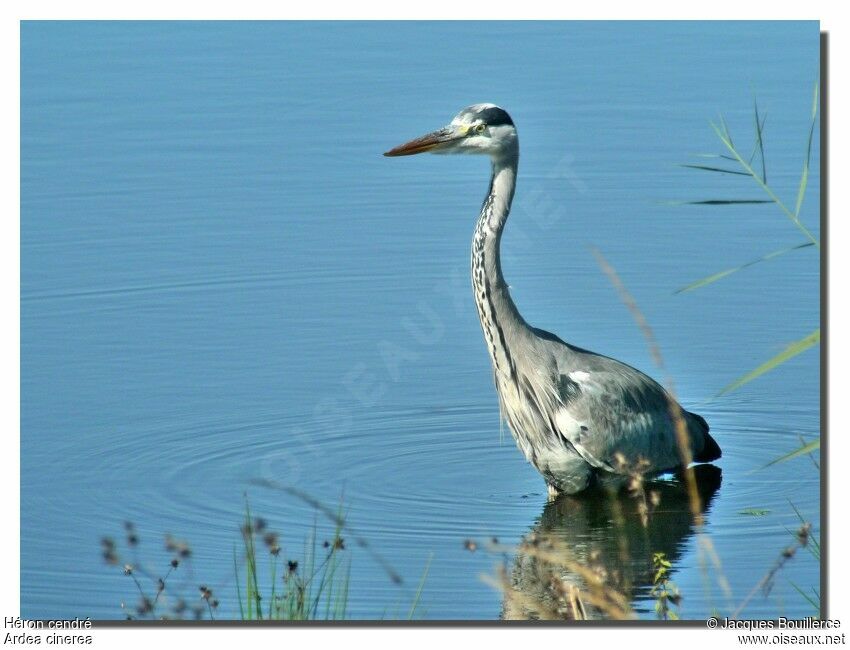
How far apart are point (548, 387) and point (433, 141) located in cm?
146

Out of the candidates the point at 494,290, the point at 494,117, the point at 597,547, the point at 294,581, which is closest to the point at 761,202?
the point at 494,290

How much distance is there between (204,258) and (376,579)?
482cm

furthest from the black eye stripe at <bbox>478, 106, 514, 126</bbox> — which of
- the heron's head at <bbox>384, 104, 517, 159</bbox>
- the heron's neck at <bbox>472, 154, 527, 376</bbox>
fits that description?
the heron's neck at <bbox>472, 154, 527, 376</bbox>

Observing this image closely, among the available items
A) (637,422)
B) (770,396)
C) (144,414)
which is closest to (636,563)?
(637,422)

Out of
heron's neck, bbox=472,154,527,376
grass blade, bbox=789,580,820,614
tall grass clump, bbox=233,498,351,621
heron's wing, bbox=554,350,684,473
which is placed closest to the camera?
tall grass clump, bbox=233,498,351,621

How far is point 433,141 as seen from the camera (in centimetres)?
880

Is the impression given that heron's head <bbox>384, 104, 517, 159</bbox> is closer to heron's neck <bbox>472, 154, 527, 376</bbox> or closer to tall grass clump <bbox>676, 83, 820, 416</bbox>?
heron's neck <bbox>472, 154, 527, 376</bbox>

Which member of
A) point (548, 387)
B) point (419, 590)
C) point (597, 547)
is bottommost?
point (419, 590)

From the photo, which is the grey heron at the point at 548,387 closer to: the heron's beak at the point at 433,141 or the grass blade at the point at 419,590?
the heron's beak at the point at 433,141

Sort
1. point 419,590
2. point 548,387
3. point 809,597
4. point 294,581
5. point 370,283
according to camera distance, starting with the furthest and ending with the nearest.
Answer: point 370,283 → point 548,387 → point 419,590 → point 809,597 → point 294,581

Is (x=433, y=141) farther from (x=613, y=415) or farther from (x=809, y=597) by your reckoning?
(x=809, y=597)

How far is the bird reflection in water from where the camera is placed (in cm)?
700

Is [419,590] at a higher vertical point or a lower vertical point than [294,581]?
lower

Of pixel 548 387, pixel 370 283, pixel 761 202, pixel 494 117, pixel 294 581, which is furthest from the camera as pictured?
pixel 370 283
